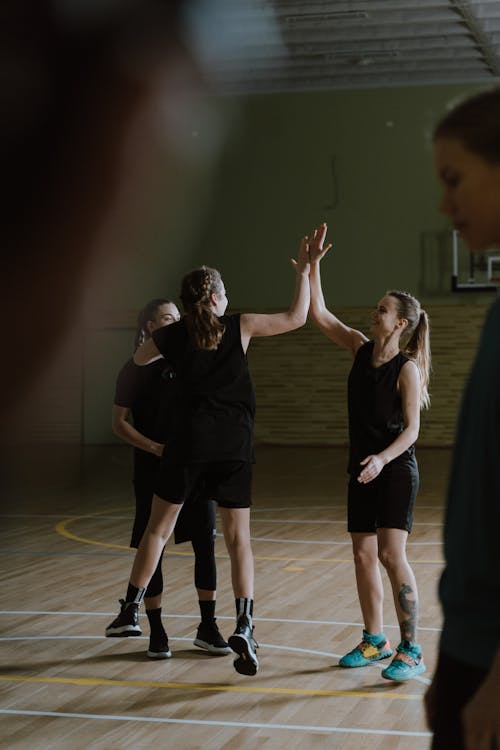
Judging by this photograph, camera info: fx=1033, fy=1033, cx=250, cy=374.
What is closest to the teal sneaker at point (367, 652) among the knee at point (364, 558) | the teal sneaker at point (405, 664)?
the teal sneaker at point (405, 664)

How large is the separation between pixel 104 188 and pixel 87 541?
10746mm

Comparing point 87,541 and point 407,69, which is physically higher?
point 407,69

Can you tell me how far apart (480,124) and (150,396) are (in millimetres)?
3823

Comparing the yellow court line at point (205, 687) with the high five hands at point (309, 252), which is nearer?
the yellow court line at point (205, 687)

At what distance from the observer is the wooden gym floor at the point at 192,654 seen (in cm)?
380

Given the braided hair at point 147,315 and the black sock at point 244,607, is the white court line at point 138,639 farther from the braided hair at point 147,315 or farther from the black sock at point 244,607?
the braided hair at point 147,315

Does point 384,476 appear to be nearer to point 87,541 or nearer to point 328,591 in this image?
point 328,591

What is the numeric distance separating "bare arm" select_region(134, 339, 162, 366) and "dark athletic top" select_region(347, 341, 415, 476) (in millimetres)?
873

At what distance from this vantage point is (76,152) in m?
17.5

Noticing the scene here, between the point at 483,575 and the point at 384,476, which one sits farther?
the point at 384,476

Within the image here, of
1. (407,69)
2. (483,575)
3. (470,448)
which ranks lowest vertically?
(483,575)

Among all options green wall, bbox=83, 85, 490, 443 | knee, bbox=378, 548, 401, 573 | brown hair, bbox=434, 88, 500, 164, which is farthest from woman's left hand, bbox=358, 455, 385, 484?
green wall, bbox=83, 85, 490, 443

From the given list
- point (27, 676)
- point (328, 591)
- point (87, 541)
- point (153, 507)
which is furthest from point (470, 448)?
point (87, 541)

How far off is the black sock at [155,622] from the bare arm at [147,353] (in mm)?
1179
